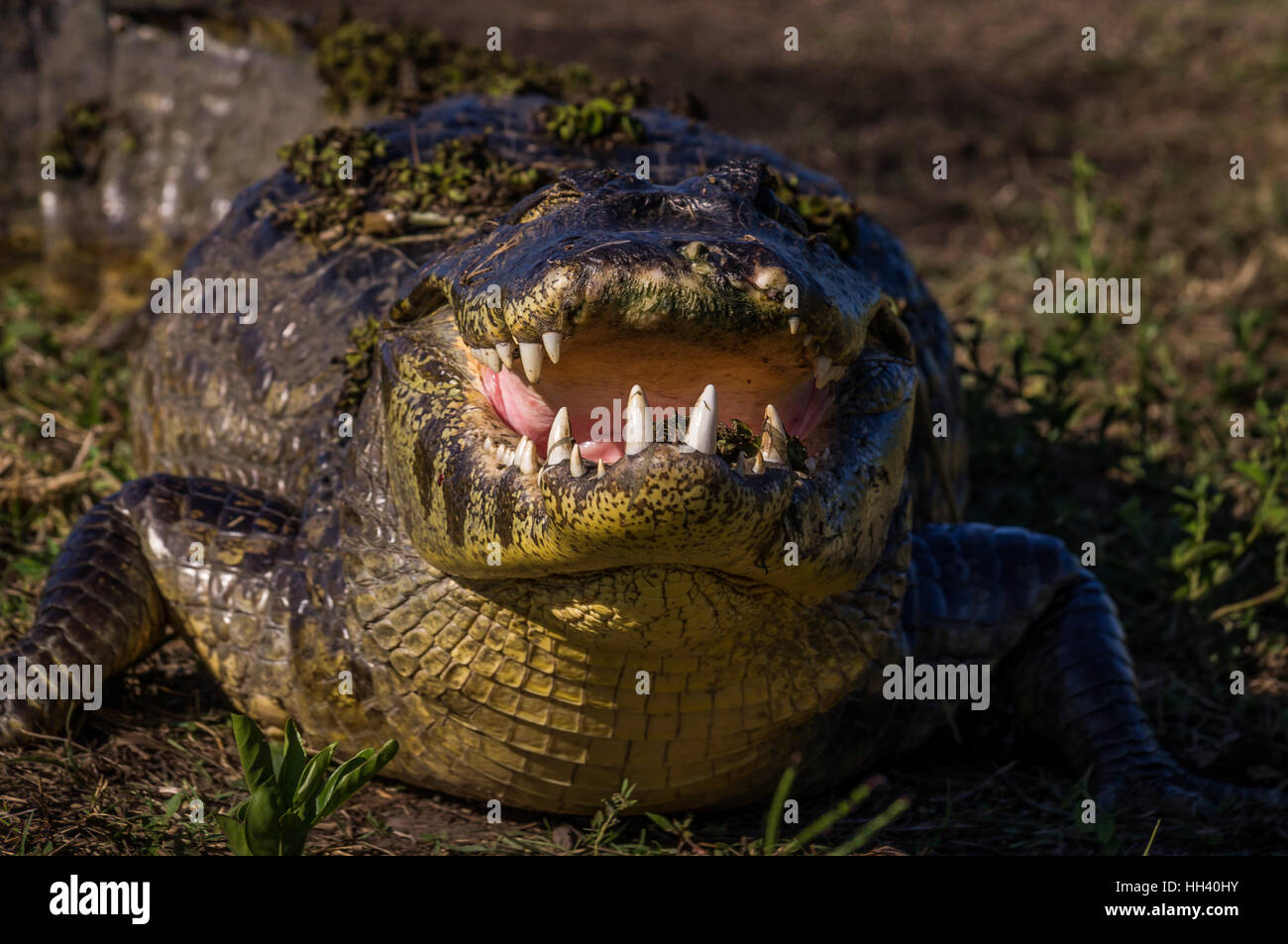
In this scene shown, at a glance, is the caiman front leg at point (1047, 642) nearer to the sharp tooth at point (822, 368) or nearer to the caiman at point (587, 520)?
the caiman at point (587, 520)

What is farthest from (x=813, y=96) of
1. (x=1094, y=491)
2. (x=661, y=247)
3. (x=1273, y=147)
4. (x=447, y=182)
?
(x=661, y=247)

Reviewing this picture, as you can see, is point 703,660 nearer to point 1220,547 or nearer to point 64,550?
point 64,550

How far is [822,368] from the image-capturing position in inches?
96.1

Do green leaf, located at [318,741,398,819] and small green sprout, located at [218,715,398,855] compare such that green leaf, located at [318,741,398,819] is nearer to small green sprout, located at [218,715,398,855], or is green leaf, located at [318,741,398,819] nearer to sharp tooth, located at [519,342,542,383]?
small green sprout, located at [218,715,398,855]

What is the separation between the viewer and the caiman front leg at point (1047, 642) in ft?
10.9

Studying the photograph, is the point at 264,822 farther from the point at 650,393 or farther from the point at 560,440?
the point at 650,393

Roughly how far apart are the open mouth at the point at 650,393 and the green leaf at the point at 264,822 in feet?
2.23

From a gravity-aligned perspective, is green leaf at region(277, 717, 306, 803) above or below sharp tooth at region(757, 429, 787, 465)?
below

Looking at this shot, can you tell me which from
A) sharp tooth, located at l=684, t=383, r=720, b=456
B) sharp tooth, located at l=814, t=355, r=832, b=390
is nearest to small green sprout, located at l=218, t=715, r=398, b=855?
sharp tooth, located at l=684, t=383, r=720, b=456

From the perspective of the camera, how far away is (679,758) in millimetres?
2861

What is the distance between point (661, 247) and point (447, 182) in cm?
175

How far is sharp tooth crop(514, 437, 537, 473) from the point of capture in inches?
92.0

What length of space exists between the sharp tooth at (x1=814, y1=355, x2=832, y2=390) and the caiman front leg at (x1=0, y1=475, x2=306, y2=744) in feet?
4.43
